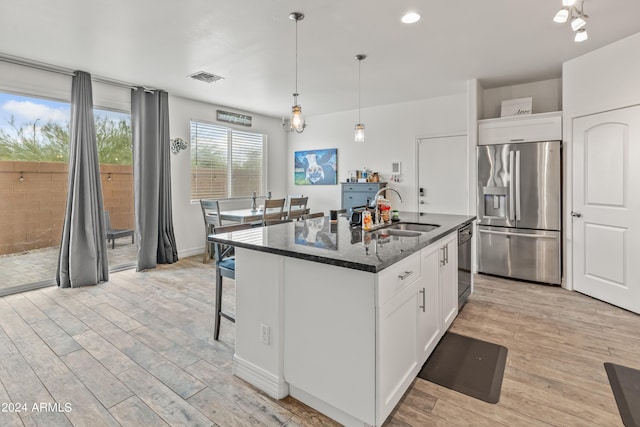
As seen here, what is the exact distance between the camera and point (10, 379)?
208 cm

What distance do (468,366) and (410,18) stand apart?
268cm

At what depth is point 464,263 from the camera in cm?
309

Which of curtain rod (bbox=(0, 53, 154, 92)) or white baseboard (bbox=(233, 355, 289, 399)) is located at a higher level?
Answer: curtain rod (bbox=(0, 53, 154, 92))

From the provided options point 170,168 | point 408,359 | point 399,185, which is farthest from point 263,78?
point 408,359

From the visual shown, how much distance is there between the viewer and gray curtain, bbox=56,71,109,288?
154 inches

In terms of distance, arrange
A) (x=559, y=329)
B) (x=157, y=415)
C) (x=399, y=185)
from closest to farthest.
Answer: (x=157, y=415)
(x=559, y=329)
(x=399, y=185)

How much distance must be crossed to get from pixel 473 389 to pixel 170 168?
4729 mm

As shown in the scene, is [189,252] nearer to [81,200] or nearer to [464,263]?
[81,200]

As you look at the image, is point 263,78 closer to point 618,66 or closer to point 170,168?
point 170,168

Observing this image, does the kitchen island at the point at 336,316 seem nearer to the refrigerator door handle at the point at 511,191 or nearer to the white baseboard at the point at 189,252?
the refrigerator door handle at the point at 511,191

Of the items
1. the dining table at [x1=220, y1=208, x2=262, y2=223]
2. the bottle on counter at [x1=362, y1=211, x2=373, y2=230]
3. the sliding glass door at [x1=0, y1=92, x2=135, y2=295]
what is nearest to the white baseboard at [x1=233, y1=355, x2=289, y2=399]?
the bottle on counter at [x1=362, y1=211, x2=373, y2=230]

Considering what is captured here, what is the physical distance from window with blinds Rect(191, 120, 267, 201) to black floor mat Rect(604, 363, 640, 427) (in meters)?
5.43

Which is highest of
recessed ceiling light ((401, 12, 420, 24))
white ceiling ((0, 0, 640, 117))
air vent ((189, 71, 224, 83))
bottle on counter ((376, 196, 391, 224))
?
air vent ((189, 71, 224, 83))

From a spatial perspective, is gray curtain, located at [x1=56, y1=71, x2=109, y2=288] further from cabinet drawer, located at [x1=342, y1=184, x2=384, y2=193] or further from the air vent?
cabinet drawer, located at [x1=342, y1=184, x2=384, y2=193]
